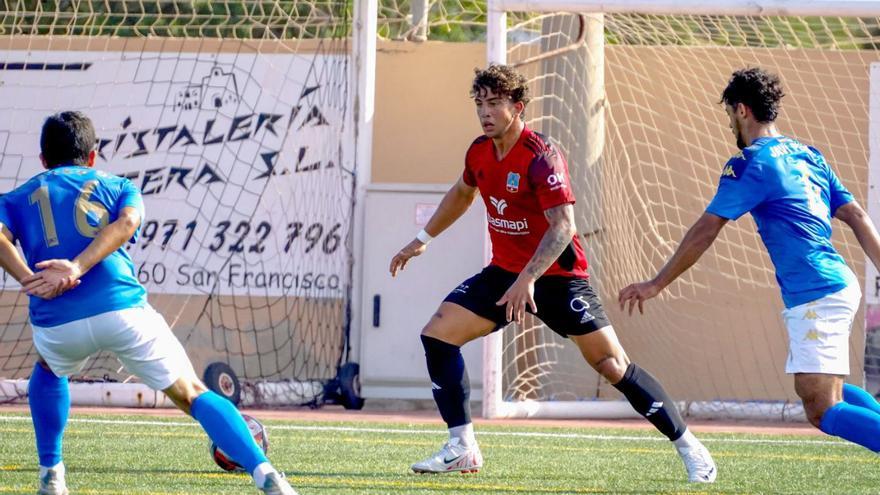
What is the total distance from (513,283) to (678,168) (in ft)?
18.9

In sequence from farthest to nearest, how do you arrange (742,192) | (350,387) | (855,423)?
(350,387), (742,192), (855,423)

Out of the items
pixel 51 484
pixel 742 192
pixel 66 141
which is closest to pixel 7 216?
pixel 66 141

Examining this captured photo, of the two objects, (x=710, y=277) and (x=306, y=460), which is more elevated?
(x=710, y=277)

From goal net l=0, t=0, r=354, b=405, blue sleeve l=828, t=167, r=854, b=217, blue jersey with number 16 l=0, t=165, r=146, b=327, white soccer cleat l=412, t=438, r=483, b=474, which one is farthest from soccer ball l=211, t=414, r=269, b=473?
goal net l=0, t=0, r=354, b=405

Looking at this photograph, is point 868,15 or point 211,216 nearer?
point 868,15

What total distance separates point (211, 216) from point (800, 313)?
7.40 metres

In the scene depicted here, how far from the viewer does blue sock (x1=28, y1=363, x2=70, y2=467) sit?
5.89m

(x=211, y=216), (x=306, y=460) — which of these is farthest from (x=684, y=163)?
(x=306, y=460)

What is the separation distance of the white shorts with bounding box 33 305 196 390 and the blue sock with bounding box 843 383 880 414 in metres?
2.98

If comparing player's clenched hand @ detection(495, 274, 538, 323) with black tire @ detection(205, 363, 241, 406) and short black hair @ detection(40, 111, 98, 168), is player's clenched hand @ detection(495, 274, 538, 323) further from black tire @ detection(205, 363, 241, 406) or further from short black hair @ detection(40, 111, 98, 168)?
black tire @ detection(205, 363, 241, 406)

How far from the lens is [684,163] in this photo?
40.3ft

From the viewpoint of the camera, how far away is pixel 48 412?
19.3 ft

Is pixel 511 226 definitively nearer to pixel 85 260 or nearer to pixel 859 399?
pixel 859 399

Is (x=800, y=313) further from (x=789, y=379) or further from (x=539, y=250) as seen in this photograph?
(x=789, y=379)
